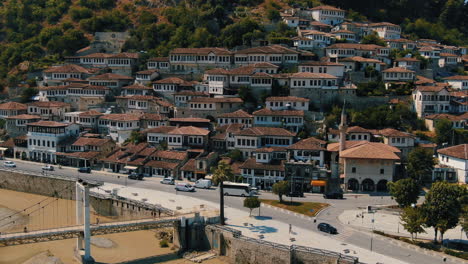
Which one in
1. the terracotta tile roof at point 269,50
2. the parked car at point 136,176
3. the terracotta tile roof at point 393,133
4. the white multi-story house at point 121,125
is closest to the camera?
the terracotta tile roof at point 393,133

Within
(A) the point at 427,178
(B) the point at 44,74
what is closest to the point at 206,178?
(A) the point at 427,178

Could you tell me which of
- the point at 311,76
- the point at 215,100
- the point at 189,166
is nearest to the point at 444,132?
the point at 311,76

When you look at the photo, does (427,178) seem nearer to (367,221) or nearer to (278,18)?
(367,221)

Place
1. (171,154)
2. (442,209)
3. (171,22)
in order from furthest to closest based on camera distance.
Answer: (171,22) < (171,154) < (442,209)

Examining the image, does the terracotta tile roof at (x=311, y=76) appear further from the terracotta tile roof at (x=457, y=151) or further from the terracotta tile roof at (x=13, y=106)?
the terracotta tile roof at (x=13, y=106)

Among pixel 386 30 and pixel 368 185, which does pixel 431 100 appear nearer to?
pixel 368 185

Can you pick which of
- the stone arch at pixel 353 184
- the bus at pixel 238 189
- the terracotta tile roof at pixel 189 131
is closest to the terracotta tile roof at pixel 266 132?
the terracotta tile roof at pixel 189 131

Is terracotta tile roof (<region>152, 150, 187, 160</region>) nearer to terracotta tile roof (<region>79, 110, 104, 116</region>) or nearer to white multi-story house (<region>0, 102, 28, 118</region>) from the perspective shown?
terracotta tile roof (<region>79, 110, 104, 116</region>)
